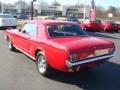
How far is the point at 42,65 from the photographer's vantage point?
7602 mm

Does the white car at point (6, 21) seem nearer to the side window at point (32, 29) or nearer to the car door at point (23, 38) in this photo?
the car door at point (23, 38)

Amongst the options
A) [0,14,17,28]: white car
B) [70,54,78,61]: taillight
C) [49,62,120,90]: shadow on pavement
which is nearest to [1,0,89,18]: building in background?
[0,14,17,28]: white car

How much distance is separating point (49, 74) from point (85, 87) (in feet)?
4.16

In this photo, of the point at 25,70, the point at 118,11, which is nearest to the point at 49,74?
the point at 25,70

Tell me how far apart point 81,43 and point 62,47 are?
0.59 metres

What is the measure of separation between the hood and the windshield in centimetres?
33

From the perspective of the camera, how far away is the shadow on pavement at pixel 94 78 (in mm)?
6652

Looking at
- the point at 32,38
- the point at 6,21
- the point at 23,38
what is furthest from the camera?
the point at 6,21

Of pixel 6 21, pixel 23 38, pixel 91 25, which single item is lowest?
pixel 23 38

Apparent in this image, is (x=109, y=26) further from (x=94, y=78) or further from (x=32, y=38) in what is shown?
(x=94, y=78)

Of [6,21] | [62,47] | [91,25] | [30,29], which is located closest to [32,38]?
[30,29]

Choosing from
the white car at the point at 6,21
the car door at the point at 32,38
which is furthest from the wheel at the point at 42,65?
the white car at the point at 6,21

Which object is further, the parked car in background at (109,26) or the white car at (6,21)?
the parked car in background at (109,26)

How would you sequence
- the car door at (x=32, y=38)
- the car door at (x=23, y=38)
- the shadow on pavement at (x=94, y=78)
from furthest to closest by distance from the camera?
1. the car door at (x=23, y=38)
2. the car door at (x=32, y=38)
3. the shadow on pavement at (x=94, y=78)
